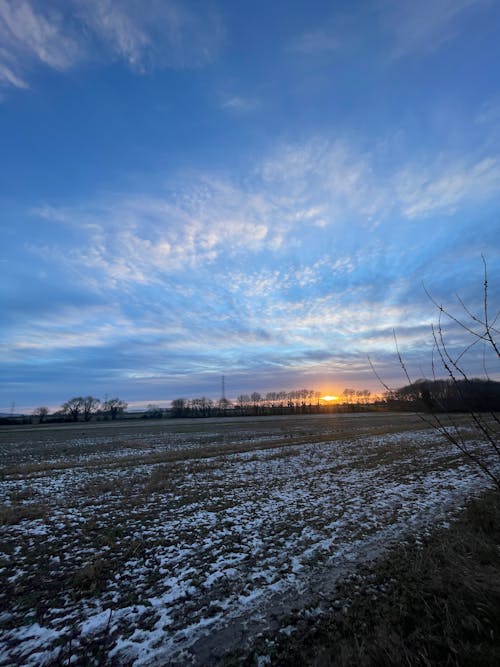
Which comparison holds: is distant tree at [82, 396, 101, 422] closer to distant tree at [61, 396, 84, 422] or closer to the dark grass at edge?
distant tree at [61, 396, 84, 422]

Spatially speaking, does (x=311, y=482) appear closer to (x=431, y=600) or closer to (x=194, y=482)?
(x=194, y=482)

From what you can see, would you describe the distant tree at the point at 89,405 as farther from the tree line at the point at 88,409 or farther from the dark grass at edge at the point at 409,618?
the dark grass at edge at the point at 409,618

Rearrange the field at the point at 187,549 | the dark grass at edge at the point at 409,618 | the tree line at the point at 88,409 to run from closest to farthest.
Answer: the dark grass at edge at the point at 409,618 < the field at the point at 187,549 < the tree line at the point at 88,409

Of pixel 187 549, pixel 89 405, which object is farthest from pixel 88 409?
pixel 187 549

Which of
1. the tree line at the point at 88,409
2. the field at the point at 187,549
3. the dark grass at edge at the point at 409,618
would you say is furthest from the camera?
the tree line at the point at 88,409

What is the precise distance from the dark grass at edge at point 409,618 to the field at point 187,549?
0.34 metres

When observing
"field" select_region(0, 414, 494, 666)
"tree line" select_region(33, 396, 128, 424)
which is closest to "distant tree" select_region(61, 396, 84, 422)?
"tree line" select_region(33, 396, 128, 424)

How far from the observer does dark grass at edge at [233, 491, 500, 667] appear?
3.49m

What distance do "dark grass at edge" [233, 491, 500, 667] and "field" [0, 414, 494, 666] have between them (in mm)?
339

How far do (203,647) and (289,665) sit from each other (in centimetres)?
118

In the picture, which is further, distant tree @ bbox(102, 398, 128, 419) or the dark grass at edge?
distant tree @ bbox(102, 398, 128, 419)

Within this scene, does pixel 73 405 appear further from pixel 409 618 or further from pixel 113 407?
pixel 409 618

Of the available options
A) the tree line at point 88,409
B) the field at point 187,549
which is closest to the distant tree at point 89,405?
the tree line at point 88,409

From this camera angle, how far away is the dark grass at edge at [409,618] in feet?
11.5
